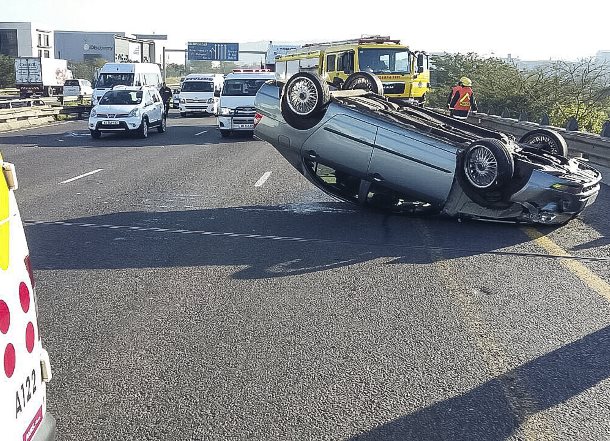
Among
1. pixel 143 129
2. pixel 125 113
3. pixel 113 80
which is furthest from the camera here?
pixel 113 80

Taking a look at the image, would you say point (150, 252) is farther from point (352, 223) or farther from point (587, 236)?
point (587, 236)

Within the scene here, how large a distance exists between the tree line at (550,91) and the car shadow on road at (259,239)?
1096 cm

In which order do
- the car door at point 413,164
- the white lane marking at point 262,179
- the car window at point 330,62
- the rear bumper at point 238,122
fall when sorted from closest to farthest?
the car door at point 413,164 → the white lane marking at point 262,179 → the rear bumper at point 238,122 → the car window at point 330,62

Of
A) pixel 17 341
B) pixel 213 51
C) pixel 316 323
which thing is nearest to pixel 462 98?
pixel 316 323

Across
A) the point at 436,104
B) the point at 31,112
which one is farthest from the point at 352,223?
the point at 436,104

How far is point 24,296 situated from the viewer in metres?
2.76

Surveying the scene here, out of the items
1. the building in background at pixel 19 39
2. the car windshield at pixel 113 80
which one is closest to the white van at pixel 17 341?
the car windshield at pixel 113 80

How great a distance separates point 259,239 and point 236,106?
16.4 meters

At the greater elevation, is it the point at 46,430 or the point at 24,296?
the point at 24,296

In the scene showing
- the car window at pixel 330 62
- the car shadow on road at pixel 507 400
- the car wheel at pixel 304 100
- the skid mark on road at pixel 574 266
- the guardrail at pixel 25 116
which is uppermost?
the car window at pixel 330 62

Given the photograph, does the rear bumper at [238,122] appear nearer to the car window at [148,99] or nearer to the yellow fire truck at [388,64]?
the car window at [148,99]

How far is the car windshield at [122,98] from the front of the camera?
981 inches

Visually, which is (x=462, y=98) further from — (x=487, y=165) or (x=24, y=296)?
(x=24, y=296)

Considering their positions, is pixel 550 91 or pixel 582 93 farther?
pixel 550 91
